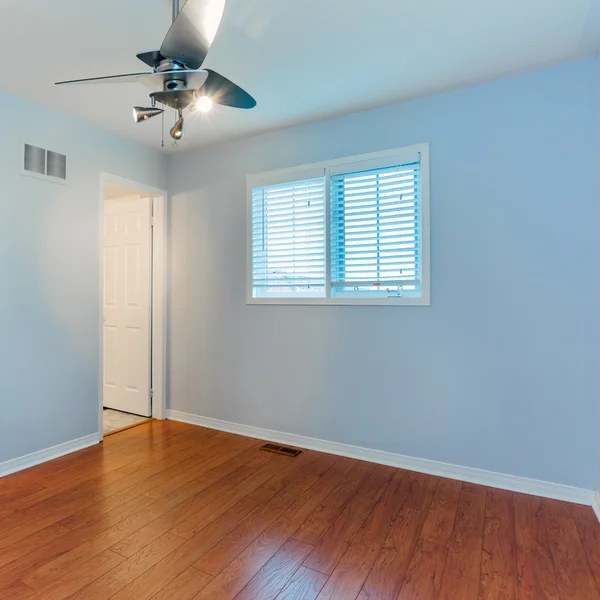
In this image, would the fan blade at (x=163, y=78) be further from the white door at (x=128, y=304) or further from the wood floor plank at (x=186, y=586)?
the white door at (x=128, y=304)

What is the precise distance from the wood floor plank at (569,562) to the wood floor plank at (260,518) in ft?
4.13

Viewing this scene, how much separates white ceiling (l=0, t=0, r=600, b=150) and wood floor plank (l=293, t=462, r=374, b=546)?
8.60 ft

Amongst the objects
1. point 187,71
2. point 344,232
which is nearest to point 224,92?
point 187,71

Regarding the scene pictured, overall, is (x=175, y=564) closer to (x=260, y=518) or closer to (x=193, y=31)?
(x=260, y=518)

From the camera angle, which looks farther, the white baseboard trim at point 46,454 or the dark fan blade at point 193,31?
the white baseboard trim at point 46,454

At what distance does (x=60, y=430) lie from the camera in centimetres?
306

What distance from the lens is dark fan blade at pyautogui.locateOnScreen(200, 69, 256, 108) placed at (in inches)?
69.4

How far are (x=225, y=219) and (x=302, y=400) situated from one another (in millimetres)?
1760

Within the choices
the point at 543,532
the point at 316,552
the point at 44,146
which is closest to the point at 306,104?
the point at 44,146

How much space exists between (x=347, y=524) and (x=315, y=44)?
2.63 meters

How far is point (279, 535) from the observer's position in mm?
2051

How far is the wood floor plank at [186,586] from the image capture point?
1620 mm

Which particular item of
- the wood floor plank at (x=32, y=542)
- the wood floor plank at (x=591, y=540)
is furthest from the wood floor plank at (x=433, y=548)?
the wood floor plank at (x=32, y=542)

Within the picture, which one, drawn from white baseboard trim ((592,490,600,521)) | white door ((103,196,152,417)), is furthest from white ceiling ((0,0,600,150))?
white baseboard trim ((592,490,600,521))
